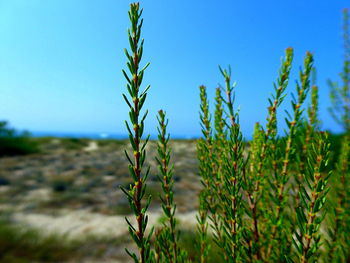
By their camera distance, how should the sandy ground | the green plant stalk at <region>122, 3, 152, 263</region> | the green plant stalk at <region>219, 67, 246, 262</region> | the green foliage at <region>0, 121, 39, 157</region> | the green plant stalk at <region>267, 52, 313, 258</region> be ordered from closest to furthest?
the green plant stalk at <region>122, 3, 152, 263</region> < the green plant stalk at <region>219, 67, 246, 262</region> < the green plant stalk at <region>267, 52, 313, 258</region> < the sandy ground < the green foliage at <region>0, 121, 39, 157</region>

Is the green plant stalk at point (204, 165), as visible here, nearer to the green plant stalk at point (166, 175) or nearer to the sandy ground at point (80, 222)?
the green plant stalk at point (166, 175)

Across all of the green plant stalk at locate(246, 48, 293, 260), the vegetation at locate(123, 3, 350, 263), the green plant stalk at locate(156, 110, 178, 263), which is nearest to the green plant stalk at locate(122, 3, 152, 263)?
the vegetation at locate(123, 3, 350, 263)

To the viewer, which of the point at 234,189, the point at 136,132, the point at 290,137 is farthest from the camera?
the point at 290,137

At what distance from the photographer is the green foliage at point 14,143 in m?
6.68

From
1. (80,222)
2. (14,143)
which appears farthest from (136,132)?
(14,143)

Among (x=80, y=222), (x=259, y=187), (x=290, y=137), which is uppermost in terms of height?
(x=290, y=137)

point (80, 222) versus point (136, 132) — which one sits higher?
point (136, 132)

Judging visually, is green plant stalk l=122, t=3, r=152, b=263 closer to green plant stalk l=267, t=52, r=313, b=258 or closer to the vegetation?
the vegetation

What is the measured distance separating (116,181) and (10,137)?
444 centimetres

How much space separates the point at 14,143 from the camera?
683cm

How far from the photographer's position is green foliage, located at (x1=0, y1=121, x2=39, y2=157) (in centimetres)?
668

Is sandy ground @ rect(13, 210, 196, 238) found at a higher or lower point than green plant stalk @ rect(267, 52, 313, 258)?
lower

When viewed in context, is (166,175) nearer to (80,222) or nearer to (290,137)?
(290,137)

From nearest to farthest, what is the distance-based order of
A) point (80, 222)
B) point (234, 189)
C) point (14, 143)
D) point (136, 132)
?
point (136, 132), point (234, 189), point (80, 222), point (14, 143)
